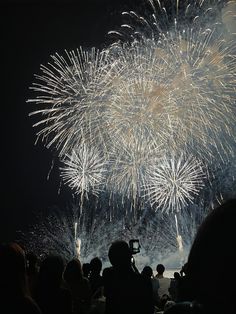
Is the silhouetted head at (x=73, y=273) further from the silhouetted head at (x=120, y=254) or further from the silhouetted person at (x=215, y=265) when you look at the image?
the silhouetted person at (x=215, y=265)

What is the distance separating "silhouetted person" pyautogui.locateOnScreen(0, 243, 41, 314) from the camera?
3.61 meters

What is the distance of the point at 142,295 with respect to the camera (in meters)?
4.86

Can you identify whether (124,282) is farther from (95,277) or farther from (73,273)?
(95,277)

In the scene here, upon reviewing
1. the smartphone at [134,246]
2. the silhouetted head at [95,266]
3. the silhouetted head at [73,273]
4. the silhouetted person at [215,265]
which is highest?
the smartphone at [134,246]

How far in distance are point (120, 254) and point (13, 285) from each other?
1.38 meters

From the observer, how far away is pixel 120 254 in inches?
189

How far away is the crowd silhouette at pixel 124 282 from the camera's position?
175 centimetres

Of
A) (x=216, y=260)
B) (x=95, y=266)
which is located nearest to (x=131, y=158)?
(x=95, y=266)

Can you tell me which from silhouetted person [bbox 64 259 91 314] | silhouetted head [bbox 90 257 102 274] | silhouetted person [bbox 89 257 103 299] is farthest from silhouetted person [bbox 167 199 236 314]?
silhouetted head [bbox 90 257 102 274]

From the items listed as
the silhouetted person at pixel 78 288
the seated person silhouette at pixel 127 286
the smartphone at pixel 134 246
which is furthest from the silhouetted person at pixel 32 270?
the smartphone at pixel 134 246

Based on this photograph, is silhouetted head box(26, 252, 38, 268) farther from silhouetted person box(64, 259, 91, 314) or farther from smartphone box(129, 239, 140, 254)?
smartphone box(129, 239, 140, 254)

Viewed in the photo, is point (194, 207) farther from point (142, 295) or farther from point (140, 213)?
point (142, 295)

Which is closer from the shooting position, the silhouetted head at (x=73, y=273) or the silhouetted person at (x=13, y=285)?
the silhouetted person at (x=13, y=285)

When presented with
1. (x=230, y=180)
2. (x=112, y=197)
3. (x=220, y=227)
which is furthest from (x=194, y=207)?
(x=220, y=227)
